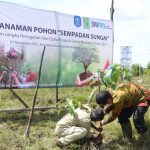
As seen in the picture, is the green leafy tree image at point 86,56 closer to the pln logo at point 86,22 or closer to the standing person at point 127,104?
the pln logo at point 86,22

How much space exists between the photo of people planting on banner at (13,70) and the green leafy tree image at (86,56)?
1.38 meters

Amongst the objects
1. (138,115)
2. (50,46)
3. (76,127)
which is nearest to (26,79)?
(50,46)

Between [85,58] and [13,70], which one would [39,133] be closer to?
[13,70]

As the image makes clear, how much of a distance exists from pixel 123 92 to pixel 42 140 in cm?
164

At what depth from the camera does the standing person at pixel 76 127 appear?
7258mm

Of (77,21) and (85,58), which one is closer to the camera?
(77,21)

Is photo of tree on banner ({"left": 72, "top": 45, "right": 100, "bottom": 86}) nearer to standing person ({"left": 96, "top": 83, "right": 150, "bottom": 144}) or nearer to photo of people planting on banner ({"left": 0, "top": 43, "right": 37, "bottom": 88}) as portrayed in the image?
photo of people planting on banner ({"left": 0, "top": 43, "right": 37, "bottom": 88})

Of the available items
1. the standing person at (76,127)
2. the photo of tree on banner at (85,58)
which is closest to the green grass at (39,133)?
the standing person at (76,127)

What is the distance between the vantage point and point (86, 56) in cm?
1079

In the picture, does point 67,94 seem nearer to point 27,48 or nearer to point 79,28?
point 79,28

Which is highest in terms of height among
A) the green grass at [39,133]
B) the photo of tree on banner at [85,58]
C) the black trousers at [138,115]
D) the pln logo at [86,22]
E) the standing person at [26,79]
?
the pln logo at [86,22]

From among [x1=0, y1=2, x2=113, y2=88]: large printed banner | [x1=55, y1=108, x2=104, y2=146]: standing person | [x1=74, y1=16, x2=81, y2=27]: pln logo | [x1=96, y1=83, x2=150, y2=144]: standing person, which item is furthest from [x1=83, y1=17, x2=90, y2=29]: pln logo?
[x1=55, y1=108, x2=104, y2=146]: standing person

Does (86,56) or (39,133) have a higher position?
(86,56)

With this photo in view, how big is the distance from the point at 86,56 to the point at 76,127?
3.70 meters
